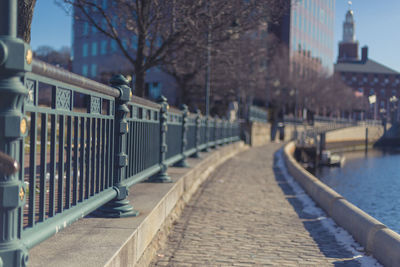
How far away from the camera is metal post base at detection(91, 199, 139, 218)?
4.76 meters

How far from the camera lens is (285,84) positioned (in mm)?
54844

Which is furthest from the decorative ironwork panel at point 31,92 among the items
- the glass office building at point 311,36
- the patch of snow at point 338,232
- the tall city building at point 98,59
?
the glass office building at point 311,36

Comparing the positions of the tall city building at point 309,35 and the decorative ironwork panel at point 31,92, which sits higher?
the tall city building at point 309,35

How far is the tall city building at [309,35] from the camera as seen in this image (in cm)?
6200

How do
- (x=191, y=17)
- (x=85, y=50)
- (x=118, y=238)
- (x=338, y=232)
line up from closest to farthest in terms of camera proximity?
(x=118, y=238) < (x=338, y=232) < (x=191, y=17) < (x=85, y=50)

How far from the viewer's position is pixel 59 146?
10.7 ft

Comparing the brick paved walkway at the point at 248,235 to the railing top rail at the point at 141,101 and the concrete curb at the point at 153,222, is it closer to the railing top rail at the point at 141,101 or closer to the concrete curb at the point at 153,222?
the concrete curb at the point at 153,222

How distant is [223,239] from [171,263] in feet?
3.97

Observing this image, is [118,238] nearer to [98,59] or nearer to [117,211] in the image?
[117,211]

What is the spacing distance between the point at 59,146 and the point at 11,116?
3.20 feet

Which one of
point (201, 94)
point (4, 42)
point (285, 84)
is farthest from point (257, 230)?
point (285, 84)

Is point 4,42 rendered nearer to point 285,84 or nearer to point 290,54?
point 285,84

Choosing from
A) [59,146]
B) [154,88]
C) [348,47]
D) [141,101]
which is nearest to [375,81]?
[348,47]

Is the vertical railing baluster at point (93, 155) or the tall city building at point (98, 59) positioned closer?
the vertical railing baluster at point (93, 155)
